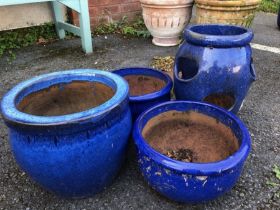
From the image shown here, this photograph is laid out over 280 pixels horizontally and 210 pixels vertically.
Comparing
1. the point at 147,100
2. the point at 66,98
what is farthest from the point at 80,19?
the point at 147,100

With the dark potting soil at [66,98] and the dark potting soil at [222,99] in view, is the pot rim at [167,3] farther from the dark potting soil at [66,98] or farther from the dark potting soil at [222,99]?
the dark potting soil at [66,98]

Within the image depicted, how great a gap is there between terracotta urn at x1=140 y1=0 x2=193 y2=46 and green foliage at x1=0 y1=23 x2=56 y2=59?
150 centimetres

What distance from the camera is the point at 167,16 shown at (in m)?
3.67

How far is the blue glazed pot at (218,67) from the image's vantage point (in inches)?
73.1

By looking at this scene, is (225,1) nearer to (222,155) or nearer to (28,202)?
(222,155)

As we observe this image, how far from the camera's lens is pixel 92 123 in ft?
4.40

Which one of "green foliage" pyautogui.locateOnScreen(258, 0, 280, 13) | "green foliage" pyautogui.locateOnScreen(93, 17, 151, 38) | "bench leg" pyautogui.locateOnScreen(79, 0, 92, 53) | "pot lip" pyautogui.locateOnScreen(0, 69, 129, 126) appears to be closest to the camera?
"pot lip" pyautogui.locateOnScreen(0, 69, 129, 126)

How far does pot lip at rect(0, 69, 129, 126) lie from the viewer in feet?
4.27

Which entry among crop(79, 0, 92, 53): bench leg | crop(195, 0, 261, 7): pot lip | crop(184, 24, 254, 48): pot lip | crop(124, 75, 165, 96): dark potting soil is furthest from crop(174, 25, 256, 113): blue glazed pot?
crop(79, 0, 92, 53): bench leg

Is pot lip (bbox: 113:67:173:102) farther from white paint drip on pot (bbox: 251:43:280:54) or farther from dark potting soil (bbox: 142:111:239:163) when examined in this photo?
white paint drip on pot (bbox: 251:43:280:54)

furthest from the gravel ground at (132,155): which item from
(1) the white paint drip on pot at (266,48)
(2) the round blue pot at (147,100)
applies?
(2) the round blue pot at (147,100)

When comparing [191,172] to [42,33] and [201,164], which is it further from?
[42,33]

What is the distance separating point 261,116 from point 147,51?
1.90m

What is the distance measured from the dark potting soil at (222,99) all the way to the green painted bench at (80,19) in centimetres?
217
